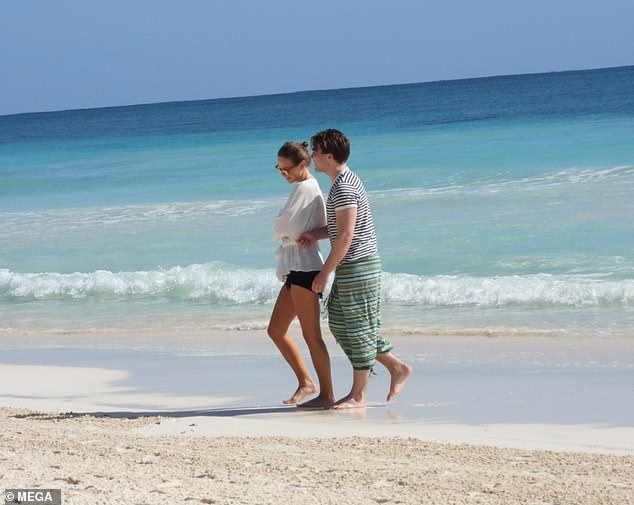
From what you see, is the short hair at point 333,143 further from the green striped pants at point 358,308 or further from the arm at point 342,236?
the green striped pants at point 358,308

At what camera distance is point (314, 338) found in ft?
18.2

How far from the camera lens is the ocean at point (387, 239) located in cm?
916

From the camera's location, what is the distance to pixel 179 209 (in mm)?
18328

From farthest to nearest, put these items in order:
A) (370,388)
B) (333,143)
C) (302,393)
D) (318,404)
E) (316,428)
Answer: (370,388) < (302,393) < (318,404) < (333,143) < (316,428)

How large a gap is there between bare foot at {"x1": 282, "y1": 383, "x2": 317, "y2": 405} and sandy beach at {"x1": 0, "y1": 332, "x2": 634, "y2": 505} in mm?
97

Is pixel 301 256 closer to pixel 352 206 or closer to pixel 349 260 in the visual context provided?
pixel 349 260

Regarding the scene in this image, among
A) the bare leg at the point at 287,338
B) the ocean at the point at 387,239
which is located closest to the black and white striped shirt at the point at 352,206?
the bare leg at the point at 287,338

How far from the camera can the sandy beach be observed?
380 centimetres

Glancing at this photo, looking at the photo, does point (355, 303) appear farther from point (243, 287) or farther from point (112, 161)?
point (112, 161)

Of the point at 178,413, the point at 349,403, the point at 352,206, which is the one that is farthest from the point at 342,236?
the point at 178,413

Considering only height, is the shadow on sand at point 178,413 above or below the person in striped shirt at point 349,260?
below

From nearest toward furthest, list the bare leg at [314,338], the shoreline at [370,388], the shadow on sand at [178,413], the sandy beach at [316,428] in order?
1. the sandy beach at [316,428]
2. the shoreline at [370,388]
3. the bare leg at [314,338]
4. the shadow on sand at [178,413]

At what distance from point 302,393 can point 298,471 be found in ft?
5.48

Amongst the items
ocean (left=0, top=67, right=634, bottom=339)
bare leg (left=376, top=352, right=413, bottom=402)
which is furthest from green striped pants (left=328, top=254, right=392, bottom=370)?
ocean (left=0, top=67, right=634, bottom=339)
